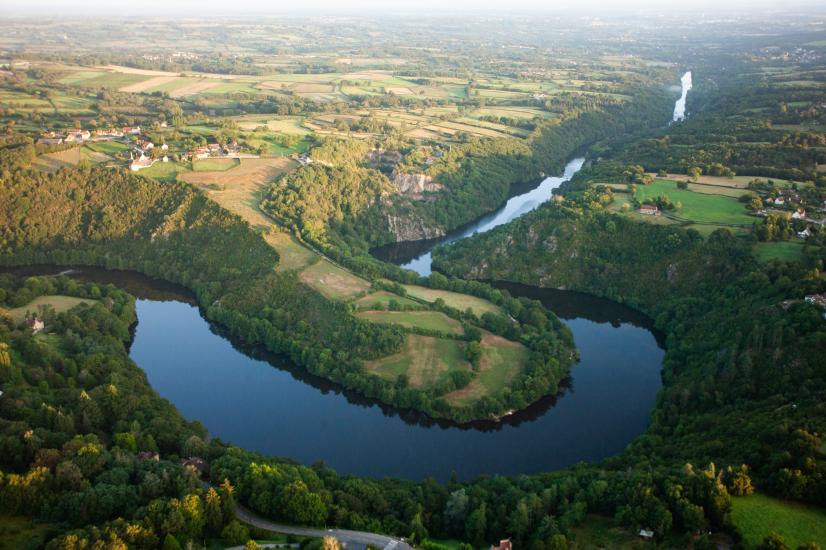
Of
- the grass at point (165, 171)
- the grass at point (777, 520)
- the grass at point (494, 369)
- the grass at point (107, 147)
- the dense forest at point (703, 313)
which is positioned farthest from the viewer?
the grass at point (107, 147)

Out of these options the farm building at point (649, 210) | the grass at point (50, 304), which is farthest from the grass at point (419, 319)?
the farm building at point (649, 210)

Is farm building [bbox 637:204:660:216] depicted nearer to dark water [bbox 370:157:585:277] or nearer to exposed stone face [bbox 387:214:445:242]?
dark water [bbox 370:157:585:277]

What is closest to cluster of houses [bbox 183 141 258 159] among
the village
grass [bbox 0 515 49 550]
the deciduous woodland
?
the village

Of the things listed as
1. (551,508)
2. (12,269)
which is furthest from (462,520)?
(12,269)

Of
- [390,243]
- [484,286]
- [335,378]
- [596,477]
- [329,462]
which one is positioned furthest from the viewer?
[390,243]

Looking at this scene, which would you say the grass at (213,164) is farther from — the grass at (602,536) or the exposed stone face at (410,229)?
the grass at (602,536)

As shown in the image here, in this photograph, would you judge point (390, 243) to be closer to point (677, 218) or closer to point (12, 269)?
point (677, 218)
